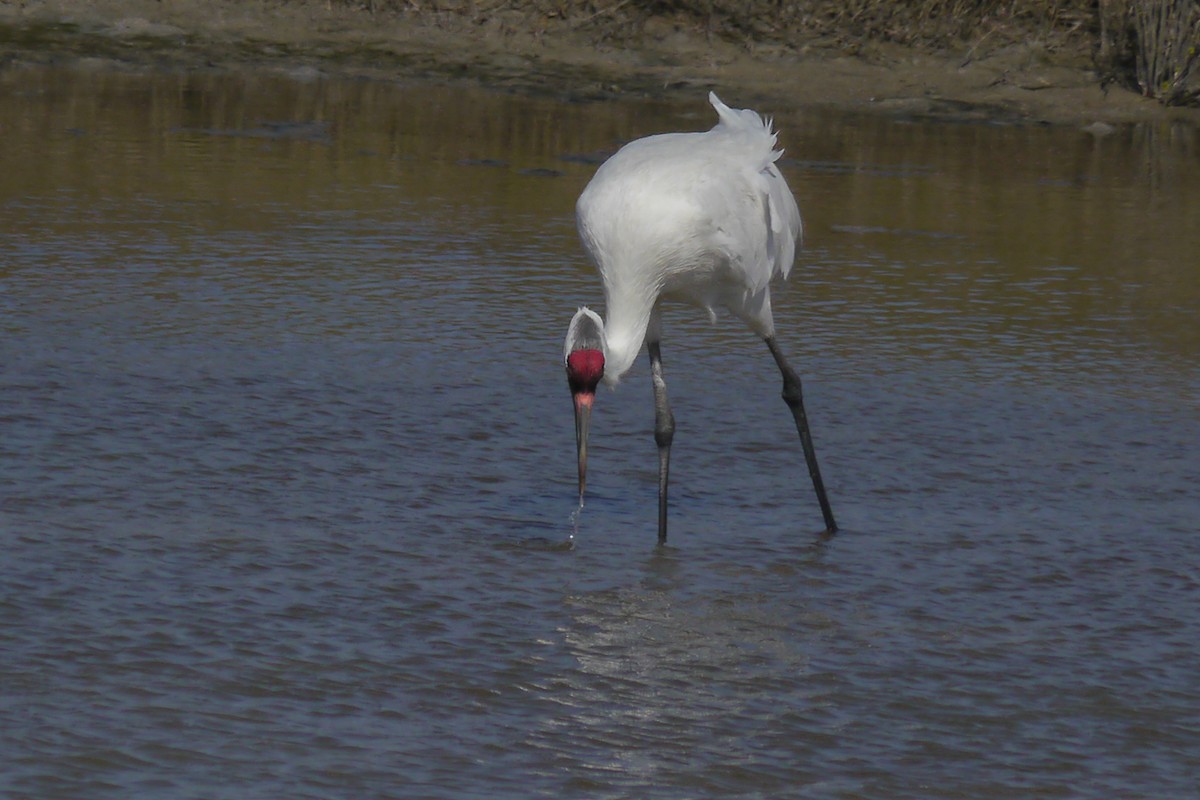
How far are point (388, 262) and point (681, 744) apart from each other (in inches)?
189

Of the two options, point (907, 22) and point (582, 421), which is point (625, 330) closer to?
point (582, 421)

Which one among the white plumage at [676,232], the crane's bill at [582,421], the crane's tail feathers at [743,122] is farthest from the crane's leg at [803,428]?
the crane's bill at [582,421]

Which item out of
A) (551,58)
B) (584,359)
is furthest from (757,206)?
(551,58)

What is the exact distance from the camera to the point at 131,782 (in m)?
3.59

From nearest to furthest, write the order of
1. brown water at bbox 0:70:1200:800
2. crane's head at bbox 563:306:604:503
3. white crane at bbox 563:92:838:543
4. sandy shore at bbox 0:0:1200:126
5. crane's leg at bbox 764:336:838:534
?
brown water at bbox 0:70:1200:800 → crane's head at bbox 563:306:604:503 → white crane at bbox 563:92:838:543 → crane's leg at bbox 764:336:838:534 → sandy shore at bbox 0:0:1200:126

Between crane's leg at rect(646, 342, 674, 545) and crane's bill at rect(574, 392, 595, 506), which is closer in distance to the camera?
crane's bill at rect(574, 392, 595, 506)

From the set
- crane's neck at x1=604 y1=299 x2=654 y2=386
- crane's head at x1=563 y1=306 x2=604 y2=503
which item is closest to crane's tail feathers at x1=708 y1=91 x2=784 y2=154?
crane's neck at x1=604 y1=299 x2=654 y2=386

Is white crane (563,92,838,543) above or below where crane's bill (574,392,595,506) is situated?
above

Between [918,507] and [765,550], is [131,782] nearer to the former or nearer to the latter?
[765,550]

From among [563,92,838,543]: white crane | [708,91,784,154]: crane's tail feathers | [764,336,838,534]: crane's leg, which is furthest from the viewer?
[708,91,784,154]: crane's tail feathers

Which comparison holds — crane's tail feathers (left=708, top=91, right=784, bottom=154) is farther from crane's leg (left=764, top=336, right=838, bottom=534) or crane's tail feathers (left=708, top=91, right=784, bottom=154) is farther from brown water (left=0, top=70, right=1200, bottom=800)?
brown water (left=0, top=70, right=1200, bottom=800)

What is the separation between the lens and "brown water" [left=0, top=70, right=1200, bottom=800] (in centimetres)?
392

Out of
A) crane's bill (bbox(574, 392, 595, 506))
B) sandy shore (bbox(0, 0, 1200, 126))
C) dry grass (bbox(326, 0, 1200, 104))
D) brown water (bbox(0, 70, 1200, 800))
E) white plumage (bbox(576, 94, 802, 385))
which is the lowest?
brown water (bbox(0, 70, 1200, 800))

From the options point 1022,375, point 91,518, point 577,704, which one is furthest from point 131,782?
point 1022,375
